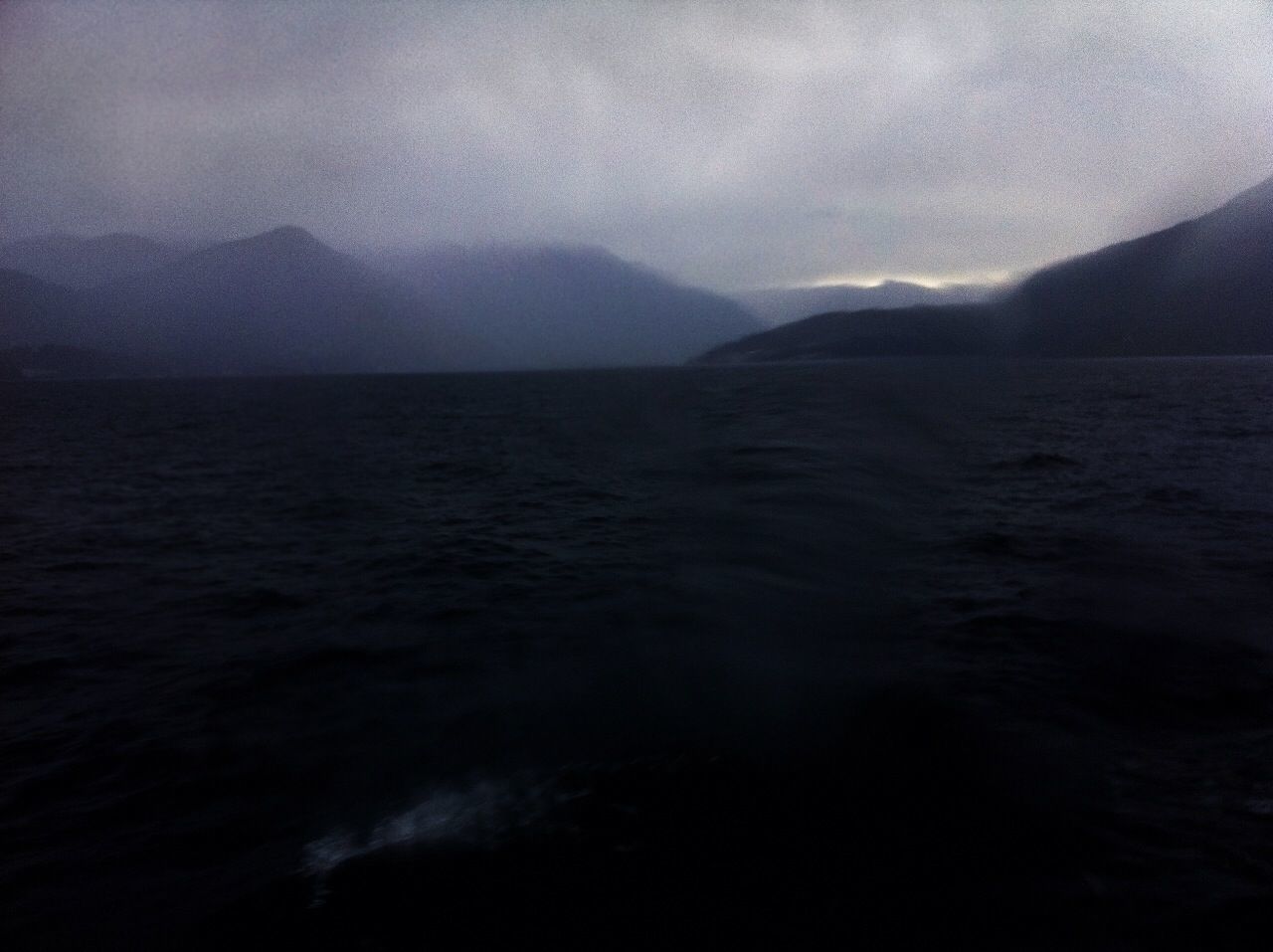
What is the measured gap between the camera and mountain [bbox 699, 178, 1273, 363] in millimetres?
163375

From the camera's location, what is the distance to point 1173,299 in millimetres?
182875

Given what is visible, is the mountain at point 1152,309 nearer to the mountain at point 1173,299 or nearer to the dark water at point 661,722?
the mountain at point 1173,299

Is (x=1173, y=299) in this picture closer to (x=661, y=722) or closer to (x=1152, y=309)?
(x=1152, y=309)

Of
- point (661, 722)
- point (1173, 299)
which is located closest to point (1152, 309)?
point (1173, 299)

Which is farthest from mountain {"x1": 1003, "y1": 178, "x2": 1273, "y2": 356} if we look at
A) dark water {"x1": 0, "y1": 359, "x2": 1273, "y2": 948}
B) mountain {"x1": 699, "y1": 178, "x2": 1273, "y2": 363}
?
dark water {"x1": 0, "y1": 359, "x2": 1273, "y2": 948}

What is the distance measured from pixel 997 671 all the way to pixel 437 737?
5786 millimetres

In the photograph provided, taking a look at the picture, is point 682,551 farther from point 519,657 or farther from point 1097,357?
point 1097,357

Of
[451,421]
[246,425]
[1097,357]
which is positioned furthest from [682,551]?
[1097,357]

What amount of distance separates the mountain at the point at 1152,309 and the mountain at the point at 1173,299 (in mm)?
256

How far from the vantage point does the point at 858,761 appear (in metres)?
5.79

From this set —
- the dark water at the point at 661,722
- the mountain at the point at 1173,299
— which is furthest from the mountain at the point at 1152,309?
the dark water at the point at 661,722

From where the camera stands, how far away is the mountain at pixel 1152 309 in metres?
163

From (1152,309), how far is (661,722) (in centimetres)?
22809

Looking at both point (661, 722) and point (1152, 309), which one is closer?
point (661, 722)
